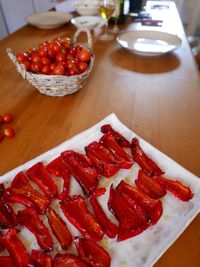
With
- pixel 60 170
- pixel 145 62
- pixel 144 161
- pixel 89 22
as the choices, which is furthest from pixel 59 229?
pixel 89 22

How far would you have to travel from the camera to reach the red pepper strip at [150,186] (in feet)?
1.77

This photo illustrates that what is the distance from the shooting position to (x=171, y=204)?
52cm

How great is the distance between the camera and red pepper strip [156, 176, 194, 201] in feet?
1.73

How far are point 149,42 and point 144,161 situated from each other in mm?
845

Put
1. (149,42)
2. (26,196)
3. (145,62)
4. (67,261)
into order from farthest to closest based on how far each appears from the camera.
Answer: (149,42) → (145,62) → (26,196) → (67,261)

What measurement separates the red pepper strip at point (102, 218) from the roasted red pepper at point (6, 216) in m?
0.17

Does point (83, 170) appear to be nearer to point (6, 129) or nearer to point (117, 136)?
point (117, 136)

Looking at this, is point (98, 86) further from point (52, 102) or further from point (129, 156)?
point (129, 156)

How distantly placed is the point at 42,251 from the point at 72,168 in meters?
0.21

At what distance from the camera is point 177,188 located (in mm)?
541

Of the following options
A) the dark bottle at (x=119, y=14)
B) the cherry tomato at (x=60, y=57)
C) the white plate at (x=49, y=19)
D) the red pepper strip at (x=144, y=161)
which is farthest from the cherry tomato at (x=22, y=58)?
the dark bottle at (x=119, y=14)

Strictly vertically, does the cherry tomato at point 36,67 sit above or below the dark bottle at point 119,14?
below

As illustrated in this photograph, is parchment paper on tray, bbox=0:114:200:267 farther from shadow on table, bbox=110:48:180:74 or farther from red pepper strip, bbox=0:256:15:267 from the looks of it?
shadow on table, bbox=110:48:180:74

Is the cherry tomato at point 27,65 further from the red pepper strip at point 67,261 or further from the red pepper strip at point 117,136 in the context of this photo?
the red pepper strip at point 67,261
